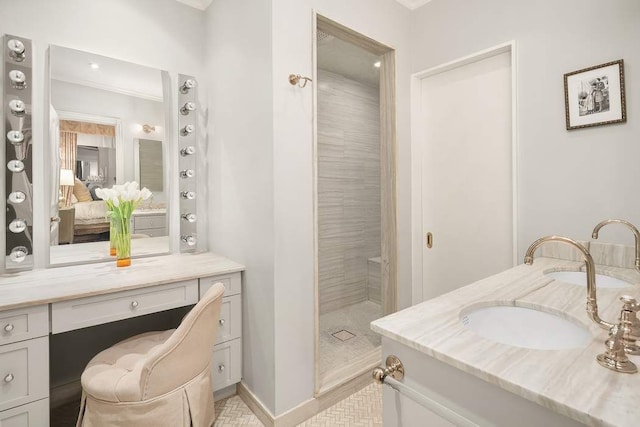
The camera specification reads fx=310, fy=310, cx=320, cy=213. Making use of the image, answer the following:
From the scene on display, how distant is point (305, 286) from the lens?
177cm

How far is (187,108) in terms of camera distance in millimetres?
2207

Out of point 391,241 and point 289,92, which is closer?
point 289,92

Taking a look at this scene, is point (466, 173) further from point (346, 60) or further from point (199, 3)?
point (199, 3)

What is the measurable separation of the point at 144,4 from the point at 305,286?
2.17m

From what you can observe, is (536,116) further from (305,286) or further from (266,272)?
(266,272)

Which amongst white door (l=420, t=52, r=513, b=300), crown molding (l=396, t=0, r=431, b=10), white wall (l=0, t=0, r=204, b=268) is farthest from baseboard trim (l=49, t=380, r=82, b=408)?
crown molding (l=396, t=0, r=431, b=10)

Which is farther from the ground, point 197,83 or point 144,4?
point 144,4

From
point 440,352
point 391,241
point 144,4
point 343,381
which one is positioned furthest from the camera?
point 391,241

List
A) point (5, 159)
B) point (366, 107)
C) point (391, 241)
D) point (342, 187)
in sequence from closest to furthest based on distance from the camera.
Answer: point (5, 159) → point (391, 241) → point (342, 187) → point (366, 107)

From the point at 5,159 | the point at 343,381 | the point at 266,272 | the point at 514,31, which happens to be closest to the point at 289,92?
the point at 266,272

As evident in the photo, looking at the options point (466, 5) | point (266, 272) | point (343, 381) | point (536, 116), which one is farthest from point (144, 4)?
point (343, 381)

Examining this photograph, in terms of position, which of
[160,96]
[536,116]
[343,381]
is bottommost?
[343,381]

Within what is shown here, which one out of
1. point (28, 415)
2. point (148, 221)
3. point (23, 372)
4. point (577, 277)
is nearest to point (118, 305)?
point (23, 372)

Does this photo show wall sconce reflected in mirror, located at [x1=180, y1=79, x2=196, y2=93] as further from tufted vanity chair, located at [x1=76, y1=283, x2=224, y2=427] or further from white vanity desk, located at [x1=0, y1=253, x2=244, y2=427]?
tufted vanity chair, located at [x1=76, y1=283, x2=224, y2=427]
